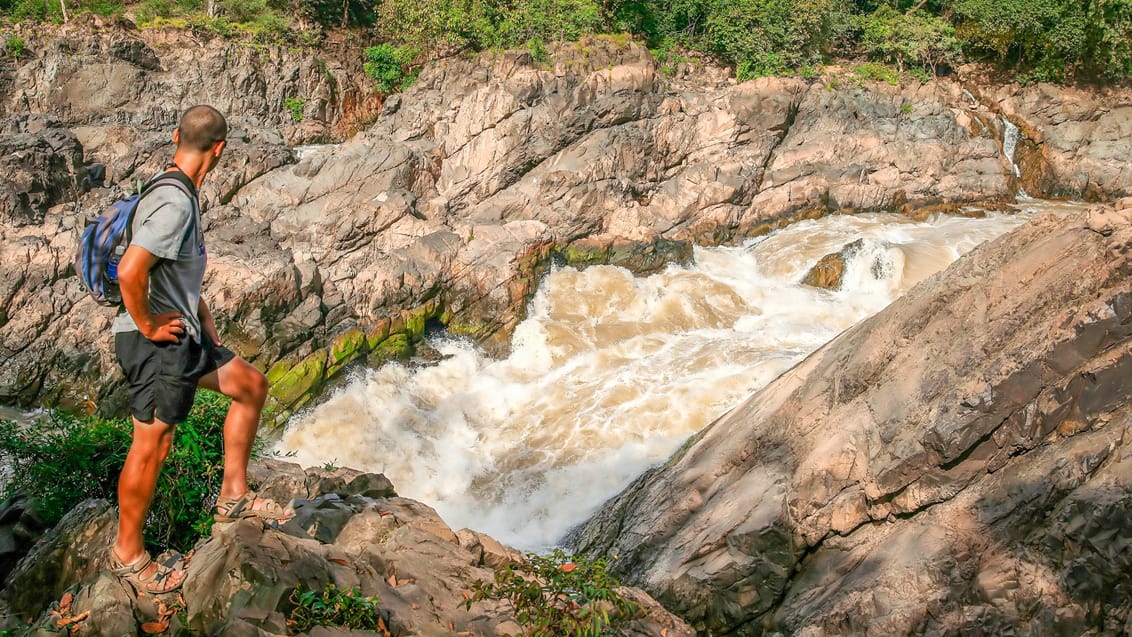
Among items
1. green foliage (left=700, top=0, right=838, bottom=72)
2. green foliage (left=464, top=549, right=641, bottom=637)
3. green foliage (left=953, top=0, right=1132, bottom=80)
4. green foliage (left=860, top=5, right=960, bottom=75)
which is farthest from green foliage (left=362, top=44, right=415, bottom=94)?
green foliage (left=464, top=549, right=641, bottom=637)

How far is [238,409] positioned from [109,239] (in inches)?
42.3

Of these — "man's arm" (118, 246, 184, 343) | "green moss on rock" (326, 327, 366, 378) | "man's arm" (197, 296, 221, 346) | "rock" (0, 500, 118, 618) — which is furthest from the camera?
"green moss on rock" (326, 327, 366, 378)

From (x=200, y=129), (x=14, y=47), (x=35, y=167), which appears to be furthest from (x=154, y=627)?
(x=14, y=47)

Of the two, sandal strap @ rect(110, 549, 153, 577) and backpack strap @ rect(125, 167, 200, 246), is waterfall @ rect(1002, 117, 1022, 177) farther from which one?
sandal strap @ rect(110, 549, 153, 577)

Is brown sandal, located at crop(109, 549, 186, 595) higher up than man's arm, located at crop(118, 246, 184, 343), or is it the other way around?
man's arm, located at crop(118, 246, 184, 343)

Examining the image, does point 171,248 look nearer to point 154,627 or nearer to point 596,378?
point 154,627

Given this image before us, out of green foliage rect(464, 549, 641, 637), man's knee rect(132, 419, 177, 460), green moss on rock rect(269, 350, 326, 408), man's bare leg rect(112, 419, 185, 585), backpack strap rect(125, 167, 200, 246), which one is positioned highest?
backpack strap rect(125, 167, 200, 246)

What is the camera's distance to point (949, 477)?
5324 mm

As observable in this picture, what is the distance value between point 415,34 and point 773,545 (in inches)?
815

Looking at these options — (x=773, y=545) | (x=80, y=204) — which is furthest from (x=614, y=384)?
(x=80, y=204)

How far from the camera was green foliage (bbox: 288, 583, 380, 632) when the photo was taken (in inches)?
146

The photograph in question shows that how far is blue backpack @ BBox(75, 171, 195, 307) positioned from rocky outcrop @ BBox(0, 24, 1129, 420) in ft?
34.7

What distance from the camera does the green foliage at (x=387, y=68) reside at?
23516mm

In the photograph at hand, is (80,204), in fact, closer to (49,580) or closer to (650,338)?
(650,338)
